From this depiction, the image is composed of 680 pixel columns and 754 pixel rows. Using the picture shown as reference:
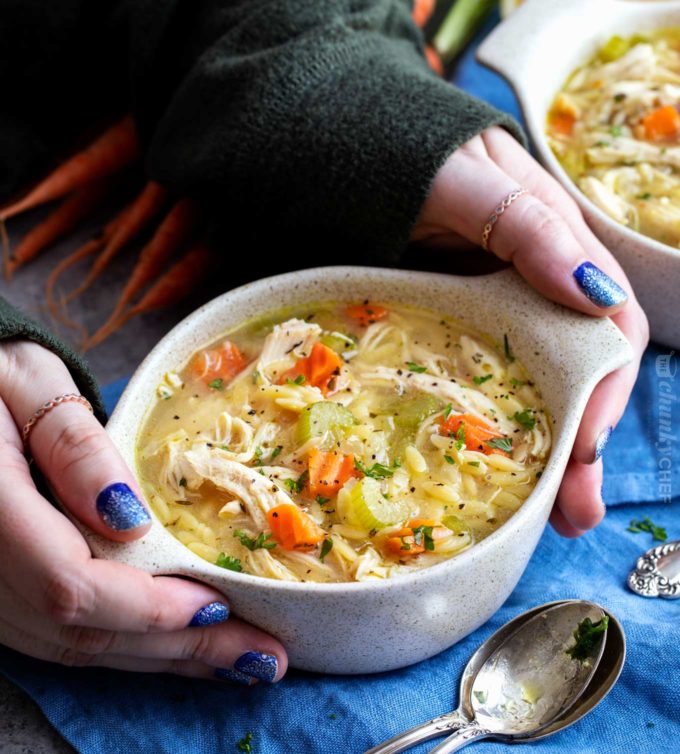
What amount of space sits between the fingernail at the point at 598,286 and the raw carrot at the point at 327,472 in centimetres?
81

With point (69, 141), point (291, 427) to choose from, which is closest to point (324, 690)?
point (291, 427)

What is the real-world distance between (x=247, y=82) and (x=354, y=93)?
402mm

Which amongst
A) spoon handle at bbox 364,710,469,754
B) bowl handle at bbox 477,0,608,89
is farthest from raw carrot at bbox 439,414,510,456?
bowl handle at bbox 477,0,608,89

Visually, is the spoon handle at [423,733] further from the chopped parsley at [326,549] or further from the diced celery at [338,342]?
the diced celery at [338,342]

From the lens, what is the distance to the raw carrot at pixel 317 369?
9.48 ft

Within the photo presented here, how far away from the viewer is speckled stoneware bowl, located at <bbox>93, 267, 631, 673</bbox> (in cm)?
233

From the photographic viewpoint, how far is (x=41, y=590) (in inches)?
89.5

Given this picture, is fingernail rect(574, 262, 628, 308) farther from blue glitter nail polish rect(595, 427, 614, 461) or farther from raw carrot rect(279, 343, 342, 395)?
raw carrot rect(279, 343, 342, 395)

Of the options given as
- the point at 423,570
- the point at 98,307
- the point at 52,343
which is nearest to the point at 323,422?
the point at 423,570

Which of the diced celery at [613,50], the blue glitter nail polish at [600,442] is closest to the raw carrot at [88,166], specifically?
the diced celery at [613,50]

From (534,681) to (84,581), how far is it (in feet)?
3.78

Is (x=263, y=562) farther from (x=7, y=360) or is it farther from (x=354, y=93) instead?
(x=354, y=93)

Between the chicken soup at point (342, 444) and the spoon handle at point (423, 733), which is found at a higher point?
the chicken soup at point (342, 444)

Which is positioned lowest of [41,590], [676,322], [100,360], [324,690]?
[100,360]
